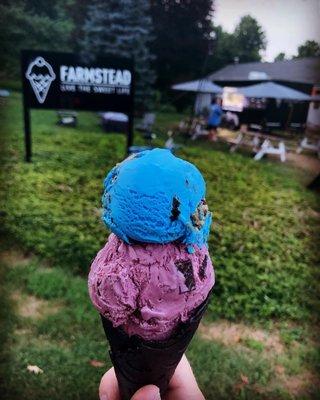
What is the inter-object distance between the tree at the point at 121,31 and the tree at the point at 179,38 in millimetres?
387

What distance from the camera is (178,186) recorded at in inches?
38.4

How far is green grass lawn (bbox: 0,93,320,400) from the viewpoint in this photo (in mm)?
2816

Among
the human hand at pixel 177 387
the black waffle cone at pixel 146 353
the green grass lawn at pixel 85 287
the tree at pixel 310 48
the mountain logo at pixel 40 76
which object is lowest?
the green grass lawn at pixel 85 287

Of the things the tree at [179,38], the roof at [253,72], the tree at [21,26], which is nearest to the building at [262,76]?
the roof at [253,72]

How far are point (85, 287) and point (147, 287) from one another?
2.77 meters

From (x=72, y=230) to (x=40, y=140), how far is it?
4.51 meters

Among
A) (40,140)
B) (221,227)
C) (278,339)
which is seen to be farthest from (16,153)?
(278,339)

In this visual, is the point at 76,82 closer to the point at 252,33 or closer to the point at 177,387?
the point at 252,33

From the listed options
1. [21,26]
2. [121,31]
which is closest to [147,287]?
[21,26]

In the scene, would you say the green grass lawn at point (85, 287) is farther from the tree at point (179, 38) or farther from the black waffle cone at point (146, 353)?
the tree at point (179, 38)

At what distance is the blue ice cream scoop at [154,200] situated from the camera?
3.16 feet

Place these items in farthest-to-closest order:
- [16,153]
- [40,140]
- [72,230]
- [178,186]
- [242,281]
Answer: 1. [40,140]
2. [16,153]
3. [72,230]
4. [242,281]
5. [178,186]

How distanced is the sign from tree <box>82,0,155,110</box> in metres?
6.51

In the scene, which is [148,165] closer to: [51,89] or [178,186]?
[178,186]
